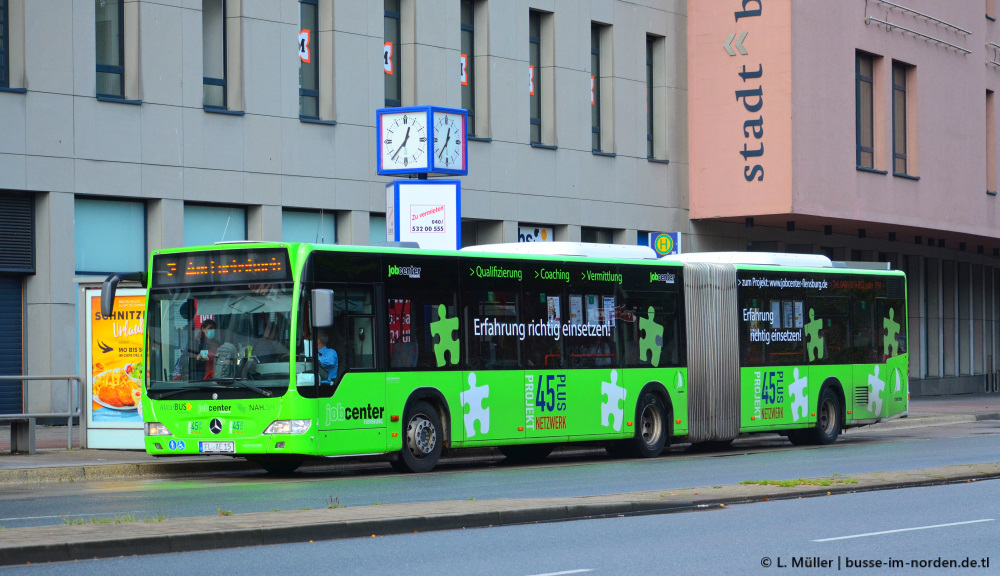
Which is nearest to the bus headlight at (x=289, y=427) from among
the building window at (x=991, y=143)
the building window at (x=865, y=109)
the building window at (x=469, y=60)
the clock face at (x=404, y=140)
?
the clock face at (x=404, y=140)

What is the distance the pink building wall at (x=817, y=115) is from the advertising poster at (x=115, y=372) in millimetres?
21025

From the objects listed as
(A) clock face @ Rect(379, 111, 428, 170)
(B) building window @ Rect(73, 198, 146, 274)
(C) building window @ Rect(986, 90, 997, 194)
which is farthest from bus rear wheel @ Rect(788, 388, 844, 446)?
(C) building window @ Rect(986, 90, 997, 194)

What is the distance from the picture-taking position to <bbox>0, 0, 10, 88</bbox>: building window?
2539cm

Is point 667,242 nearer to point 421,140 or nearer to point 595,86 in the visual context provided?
point 421,140

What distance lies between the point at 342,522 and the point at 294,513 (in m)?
0.86

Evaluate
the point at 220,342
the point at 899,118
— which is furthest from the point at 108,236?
the point at 899,118

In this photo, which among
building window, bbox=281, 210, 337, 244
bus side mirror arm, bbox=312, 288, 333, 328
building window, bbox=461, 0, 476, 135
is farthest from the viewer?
building window, bbox=461, 0, 476, 135

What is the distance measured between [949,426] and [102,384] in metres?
19.4

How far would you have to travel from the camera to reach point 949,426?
32.6 metres

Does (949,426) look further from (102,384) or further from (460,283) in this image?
(102,384)

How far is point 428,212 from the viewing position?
26.2m

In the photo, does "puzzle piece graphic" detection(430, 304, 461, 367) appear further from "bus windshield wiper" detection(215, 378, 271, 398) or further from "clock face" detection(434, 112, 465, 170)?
"clock face" detection(434, 112, 465, 170)

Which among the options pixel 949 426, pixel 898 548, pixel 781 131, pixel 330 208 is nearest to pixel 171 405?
pixel 898 548

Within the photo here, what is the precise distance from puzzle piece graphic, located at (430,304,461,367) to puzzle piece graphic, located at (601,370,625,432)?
3.01 m
